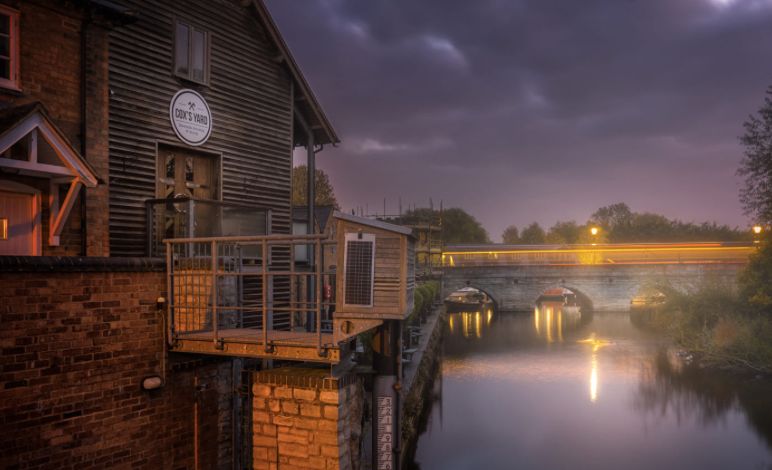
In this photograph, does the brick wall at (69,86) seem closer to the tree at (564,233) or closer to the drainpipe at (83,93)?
the drainpipe at (83,93)

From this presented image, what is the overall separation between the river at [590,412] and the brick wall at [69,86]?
10.0 meters

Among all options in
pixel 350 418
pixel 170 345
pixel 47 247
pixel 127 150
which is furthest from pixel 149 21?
pixel 350 418

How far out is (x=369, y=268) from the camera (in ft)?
21.0

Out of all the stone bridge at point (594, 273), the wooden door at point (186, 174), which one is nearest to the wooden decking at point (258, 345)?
the wooden door at point (186, 174)

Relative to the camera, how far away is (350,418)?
659cm

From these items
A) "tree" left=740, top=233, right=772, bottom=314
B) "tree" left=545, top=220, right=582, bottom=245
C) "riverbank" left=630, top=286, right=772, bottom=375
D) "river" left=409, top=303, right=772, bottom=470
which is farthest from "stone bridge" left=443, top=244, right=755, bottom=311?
"tree" left=545, top=220, right=582, bottom=245

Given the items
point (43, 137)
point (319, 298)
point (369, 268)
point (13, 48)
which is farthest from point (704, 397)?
point (13, 48)

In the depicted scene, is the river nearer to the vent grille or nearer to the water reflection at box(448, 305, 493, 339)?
the water reflection at box(448, 305, 493, 339)

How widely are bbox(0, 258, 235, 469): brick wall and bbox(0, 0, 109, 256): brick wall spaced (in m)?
2.42

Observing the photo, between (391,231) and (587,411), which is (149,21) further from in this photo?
(587,411)

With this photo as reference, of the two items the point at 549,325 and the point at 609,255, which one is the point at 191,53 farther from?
the point at 609,255

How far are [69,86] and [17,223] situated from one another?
7.26 ft

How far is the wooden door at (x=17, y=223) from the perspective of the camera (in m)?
7.76

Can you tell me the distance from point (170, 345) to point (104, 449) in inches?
52.8
